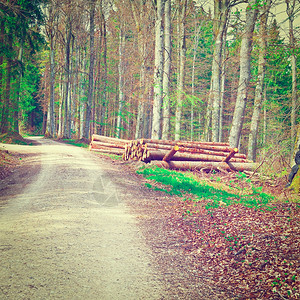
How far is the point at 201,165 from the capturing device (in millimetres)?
13016

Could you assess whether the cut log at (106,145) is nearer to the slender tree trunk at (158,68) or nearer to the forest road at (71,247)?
the slender tree trunk at (158,68)

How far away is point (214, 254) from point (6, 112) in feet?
62.6

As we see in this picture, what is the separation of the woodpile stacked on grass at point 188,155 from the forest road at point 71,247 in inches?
190

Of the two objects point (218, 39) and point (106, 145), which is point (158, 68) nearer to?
point (218, 39)

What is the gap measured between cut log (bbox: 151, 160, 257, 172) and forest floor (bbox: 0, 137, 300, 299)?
5228mm

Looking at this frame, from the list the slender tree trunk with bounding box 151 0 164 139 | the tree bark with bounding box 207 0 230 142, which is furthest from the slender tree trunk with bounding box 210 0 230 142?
the slender tree trunk with bounding box 151 0 164 139

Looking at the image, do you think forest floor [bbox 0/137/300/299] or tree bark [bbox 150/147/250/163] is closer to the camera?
forest floor [bbox 0/137/300/299]

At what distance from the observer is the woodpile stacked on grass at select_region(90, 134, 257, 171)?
12.8 m

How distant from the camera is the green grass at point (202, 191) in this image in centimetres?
745

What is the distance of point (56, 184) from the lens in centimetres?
861

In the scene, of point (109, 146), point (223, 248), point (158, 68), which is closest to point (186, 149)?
Result: point (158, 68)

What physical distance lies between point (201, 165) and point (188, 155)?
83 cm

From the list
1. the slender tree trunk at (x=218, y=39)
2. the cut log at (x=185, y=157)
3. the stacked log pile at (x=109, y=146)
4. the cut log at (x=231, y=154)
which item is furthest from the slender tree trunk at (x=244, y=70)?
the stacked log pile at (x=109, y=146)

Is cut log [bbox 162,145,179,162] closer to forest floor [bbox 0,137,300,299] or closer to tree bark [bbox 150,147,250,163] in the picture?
tree bark [bbox 150,147,250,163]
